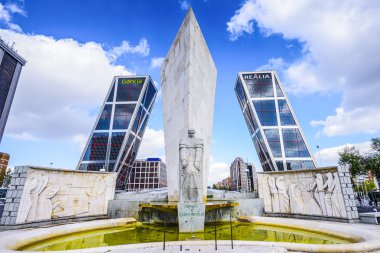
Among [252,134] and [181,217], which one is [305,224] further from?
[252,134]

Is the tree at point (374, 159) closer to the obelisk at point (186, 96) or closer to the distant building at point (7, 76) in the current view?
the obelisk at point (186, 96)

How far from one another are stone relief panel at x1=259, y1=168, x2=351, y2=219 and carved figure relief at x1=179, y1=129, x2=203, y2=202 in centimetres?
539

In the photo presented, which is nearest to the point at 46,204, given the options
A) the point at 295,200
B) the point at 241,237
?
the point at 241,237

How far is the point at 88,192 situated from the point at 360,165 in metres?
45.1

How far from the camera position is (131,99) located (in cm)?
6406

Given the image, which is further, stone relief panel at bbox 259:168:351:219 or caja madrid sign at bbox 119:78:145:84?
caja madrid sign at bbox 119:78:145:84

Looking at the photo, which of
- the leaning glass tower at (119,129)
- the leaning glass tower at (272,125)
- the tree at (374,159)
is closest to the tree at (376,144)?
the tree at (374,159)

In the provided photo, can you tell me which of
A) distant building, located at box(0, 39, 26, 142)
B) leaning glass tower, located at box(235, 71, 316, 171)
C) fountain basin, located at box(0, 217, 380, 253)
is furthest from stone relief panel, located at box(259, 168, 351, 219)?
distant building, located at box(0, 39, 26, 142)

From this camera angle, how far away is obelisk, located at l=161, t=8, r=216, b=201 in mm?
11219

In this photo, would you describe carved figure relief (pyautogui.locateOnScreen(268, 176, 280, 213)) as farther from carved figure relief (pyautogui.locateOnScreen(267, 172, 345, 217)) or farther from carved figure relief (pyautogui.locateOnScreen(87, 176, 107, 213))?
carved figure relief (pyautogui.locateOnScreen(87, 176, 107, 213))

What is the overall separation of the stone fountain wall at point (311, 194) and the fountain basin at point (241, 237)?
65.6 inches

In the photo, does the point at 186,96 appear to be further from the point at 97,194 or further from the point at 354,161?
the point at 354,161

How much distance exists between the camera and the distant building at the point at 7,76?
7497cm

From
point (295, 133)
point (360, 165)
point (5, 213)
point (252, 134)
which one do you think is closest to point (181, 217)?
point (5, 213)
